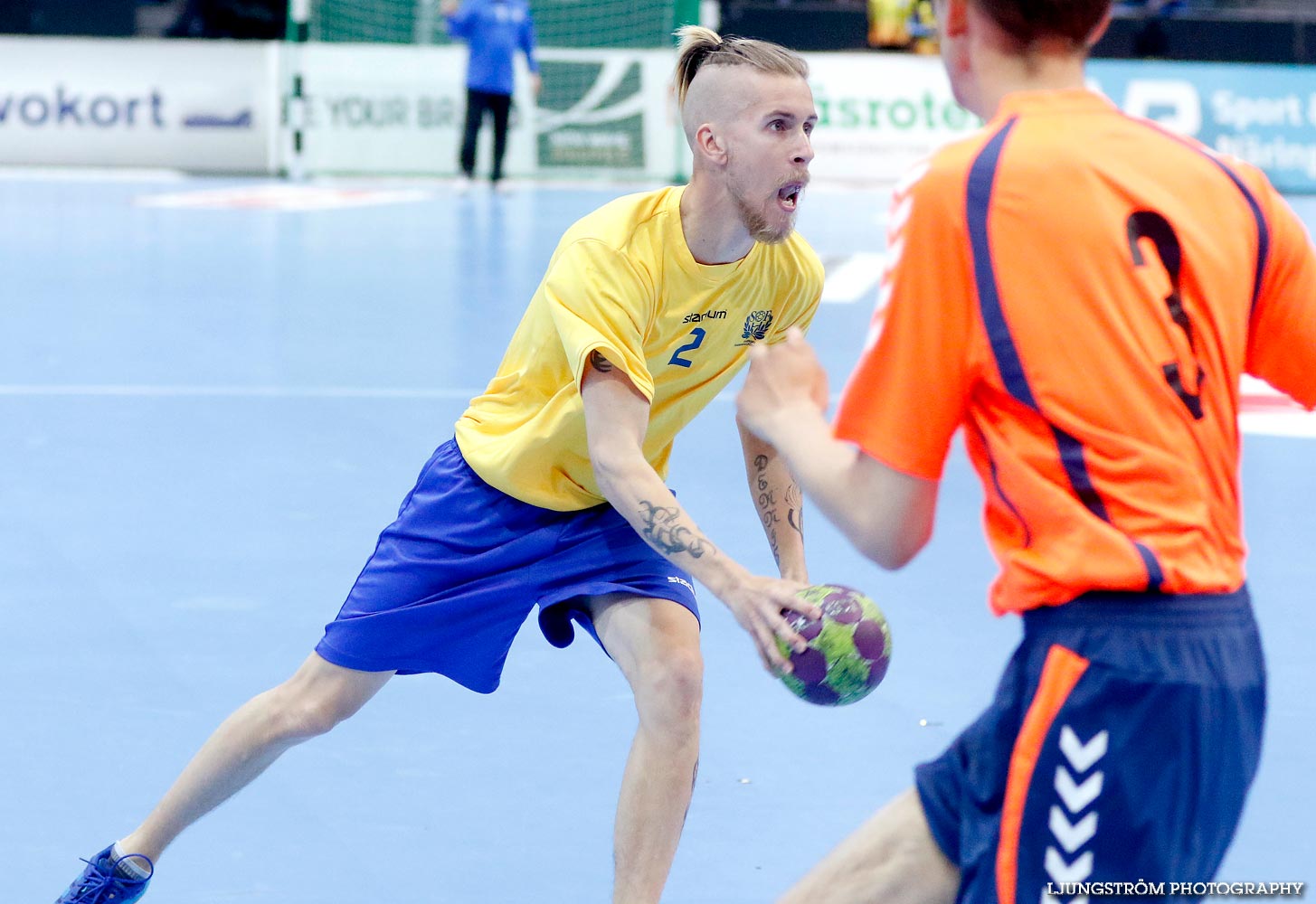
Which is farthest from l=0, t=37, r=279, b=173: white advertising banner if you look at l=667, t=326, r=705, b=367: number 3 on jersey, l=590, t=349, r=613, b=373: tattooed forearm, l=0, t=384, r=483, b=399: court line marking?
l=590, t=349, r=613, b=373: tattooed forearm

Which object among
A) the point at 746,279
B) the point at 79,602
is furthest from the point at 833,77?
the point at 746,279

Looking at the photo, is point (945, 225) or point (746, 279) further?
point (746, 279)

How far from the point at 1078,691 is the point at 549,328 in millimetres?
1638

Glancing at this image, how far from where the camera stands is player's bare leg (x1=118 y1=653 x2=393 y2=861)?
334 cm

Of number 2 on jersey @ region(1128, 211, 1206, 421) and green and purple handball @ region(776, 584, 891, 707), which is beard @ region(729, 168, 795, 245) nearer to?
green and purple handball @ region(776, 584, 891, 707)

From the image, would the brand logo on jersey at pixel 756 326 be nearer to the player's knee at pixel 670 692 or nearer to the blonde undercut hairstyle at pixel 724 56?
the blonde undercut hairstyle at pixel 724 56

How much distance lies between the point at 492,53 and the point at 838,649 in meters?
14.5

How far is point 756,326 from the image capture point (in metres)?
3.48

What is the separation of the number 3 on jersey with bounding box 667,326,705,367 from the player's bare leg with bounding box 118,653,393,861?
0.86 meters

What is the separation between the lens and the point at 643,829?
3.12 m

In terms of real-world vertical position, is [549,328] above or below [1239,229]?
below

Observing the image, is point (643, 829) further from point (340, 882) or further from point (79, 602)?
point (79, 602)

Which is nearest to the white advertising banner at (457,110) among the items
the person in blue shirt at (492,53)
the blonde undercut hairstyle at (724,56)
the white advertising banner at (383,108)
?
the white advertising banner at (383,108)

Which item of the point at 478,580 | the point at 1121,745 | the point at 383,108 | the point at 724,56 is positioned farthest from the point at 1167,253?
the point at 383,108
